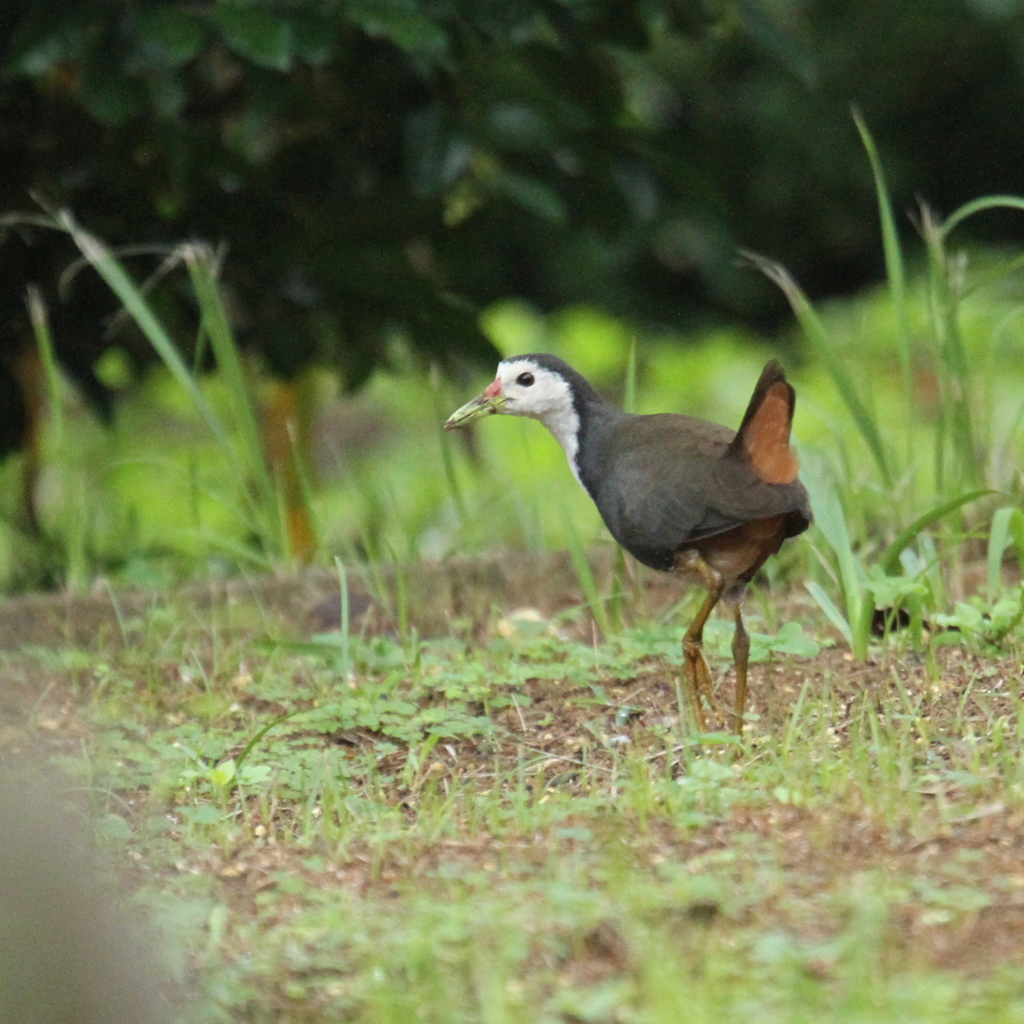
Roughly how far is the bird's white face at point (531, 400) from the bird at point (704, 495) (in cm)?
12

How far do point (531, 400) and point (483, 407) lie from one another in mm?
118

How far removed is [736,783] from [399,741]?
2.75 ft

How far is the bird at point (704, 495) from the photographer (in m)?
3.43

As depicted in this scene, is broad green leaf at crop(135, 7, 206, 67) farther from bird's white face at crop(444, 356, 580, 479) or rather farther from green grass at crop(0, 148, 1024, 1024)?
bird's white face at crop(444, 356, 580, 479)

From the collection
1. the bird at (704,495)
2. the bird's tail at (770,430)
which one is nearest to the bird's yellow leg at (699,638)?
the bird at (704,495)

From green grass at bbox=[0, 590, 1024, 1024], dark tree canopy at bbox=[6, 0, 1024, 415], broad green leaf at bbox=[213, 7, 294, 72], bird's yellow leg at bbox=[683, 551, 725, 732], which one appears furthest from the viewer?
dark tree canopy at bbox=[6, 0, 1024, 415]

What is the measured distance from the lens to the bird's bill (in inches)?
164

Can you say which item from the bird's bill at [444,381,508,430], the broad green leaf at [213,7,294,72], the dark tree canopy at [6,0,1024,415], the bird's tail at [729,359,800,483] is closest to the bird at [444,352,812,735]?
the bird's tail at [729,359,800,483]

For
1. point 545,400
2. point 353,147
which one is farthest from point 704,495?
point 353,147

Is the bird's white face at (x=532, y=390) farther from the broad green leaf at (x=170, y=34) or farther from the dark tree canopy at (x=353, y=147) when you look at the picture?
the broad green leaf at (x=170, y=34)

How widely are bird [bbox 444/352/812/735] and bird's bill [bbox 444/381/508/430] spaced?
10.5 inches

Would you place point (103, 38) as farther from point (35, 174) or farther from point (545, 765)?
point (545, 765)

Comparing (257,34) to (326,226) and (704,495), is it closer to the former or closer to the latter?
(326,226)

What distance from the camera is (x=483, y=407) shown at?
4180mm
